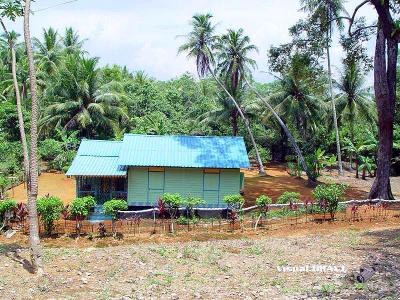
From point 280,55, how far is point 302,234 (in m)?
12.6

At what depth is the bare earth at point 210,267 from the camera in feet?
32.9

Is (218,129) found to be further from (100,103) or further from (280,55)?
(280,55)

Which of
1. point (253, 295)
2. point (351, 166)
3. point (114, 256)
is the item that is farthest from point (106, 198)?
point (351, 166)

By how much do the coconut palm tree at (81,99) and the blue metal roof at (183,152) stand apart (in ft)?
50.5

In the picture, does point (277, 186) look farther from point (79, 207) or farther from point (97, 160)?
point (79, 207)

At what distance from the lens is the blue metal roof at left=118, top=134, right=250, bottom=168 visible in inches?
794

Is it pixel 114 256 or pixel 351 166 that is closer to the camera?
pixel 114 256

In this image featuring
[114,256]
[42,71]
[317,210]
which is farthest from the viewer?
[42,71]

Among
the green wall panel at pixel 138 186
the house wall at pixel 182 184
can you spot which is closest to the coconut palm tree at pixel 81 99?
the green wall panel at pixel 138 186

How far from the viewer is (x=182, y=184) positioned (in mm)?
20672

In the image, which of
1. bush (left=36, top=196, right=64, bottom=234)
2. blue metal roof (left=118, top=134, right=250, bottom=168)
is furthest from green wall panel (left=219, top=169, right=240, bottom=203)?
bush (left=36, top=196, right=64, bottom=234)

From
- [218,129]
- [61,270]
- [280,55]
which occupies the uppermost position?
[280,55]

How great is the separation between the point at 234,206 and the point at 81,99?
2228cm

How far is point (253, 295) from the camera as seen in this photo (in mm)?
9945
